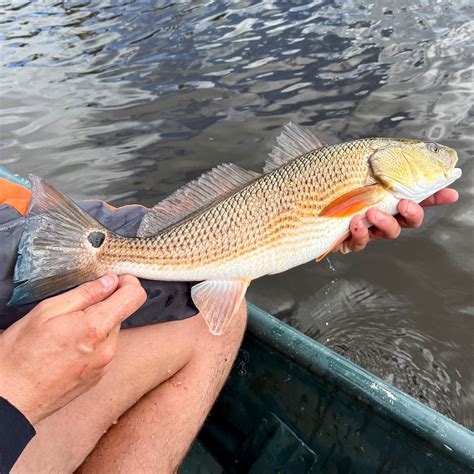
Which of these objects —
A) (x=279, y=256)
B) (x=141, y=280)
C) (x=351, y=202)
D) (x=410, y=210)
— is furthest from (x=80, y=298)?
(x=410, y=210)

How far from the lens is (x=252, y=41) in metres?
9.43

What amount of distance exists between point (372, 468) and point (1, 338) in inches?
63.7

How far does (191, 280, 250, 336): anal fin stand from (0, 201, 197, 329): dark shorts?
155mm

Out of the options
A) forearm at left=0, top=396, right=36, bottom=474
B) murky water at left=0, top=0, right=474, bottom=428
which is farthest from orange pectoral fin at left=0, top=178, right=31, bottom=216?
murky water at left=0, top=0, right=474, bottom=428

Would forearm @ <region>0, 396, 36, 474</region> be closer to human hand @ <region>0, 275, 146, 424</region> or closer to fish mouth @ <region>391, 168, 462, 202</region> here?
human hand @ <region>0, 275, 146, 424</region>

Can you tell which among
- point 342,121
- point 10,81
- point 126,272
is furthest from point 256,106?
point 126,272

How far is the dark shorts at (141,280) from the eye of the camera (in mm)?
2080

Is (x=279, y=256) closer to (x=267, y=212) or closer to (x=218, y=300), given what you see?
(x=267, y=212)

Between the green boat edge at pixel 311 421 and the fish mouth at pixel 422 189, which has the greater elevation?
the fish mouth at pixel 422 189

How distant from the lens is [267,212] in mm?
2199

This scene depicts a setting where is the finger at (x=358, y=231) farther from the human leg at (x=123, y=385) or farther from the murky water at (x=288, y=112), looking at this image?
the murky water at (x=288, y=112)

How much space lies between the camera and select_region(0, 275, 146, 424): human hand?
1.54 m

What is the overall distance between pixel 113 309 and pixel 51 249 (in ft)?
1.42

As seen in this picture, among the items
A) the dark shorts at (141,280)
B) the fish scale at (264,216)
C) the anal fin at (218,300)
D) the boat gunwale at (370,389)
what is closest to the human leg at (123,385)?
the dark shorts at (141,280)
